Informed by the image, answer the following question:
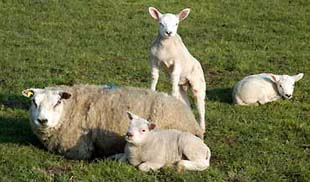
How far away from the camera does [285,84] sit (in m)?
12.2

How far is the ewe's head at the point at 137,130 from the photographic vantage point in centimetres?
755

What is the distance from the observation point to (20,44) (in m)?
16.5

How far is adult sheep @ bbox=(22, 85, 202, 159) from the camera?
8.24m

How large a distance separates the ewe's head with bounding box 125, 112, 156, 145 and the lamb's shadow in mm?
4478

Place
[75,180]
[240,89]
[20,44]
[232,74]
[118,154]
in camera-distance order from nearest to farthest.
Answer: [75,180], [118,154], [240,89], [232,74], [20,44]

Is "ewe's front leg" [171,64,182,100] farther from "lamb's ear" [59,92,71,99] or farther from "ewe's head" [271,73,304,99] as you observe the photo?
"ewe's head" [271,73,304,99]

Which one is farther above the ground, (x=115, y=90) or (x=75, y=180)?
(x=115, y=90)

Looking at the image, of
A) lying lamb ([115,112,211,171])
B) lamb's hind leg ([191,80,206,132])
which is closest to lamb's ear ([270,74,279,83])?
lamb's hind leg ([191,80,206,132])

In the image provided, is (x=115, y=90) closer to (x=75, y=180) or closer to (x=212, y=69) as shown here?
(x=75, y=180)

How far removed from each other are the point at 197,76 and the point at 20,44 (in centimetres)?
773

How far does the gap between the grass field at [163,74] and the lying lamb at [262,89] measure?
0.78 ft

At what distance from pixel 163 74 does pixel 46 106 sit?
5.67 m

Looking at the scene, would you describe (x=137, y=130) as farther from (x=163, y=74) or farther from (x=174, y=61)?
(x=163, y=74)

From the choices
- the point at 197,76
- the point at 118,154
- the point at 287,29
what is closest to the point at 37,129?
the point at 118,154
